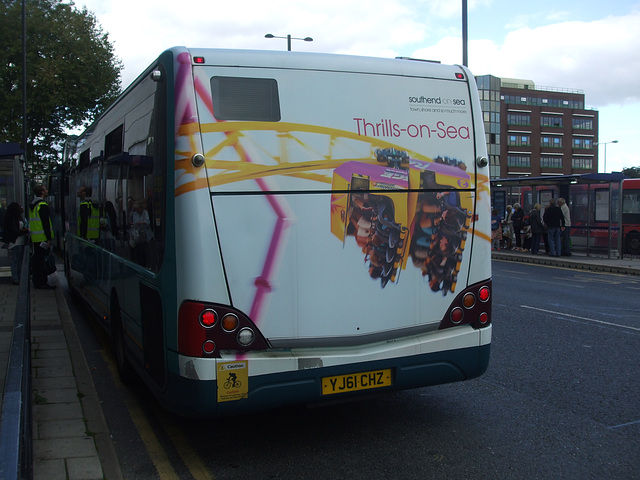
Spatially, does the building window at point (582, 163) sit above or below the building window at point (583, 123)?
below

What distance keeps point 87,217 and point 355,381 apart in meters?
5.57

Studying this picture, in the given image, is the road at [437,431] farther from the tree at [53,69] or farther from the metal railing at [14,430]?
the tree at [53,69]

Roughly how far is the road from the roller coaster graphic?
109 centimetres

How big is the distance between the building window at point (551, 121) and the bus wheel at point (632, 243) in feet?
339

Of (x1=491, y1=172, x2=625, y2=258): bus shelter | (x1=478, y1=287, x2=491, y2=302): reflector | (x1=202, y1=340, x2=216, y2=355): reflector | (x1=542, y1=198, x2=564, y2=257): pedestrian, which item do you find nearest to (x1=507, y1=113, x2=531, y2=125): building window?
(x1=491, y1=172, x2=625, y2=258): bus shelter

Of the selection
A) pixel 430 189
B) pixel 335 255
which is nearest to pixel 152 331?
pixel 335 255

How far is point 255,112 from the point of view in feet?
13.9

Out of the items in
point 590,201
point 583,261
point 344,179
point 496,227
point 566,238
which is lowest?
point 583,261

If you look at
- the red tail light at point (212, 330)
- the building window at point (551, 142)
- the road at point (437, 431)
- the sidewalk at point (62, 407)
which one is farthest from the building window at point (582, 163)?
the red tail light at point (212, 330)

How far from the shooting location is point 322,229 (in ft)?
14.4

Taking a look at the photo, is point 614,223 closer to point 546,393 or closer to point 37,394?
point 546,393

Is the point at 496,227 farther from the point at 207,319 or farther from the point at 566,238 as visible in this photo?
the point at 207,319

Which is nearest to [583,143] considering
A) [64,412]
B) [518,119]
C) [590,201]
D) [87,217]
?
[518,119]

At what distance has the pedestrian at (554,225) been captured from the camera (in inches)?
819
